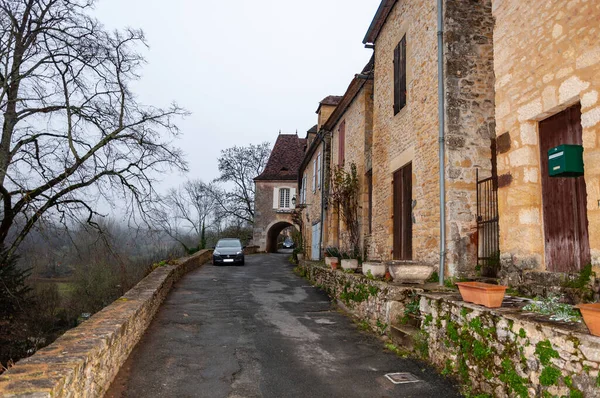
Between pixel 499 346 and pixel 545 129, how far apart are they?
257 centimetres

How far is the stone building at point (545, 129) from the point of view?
12.7ft

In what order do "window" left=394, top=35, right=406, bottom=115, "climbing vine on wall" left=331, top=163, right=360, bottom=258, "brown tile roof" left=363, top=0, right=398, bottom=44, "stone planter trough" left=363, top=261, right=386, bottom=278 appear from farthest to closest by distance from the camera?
"climbing vine on wall" left=331, top=163, right=360, bottom=258
"brown tile roof" left=363, top=0, right=398, bottom=44
"window" left=394, top=35, right=406, bottom=115
"stone planter trough" left=363, top=261, right=386, bottom=278

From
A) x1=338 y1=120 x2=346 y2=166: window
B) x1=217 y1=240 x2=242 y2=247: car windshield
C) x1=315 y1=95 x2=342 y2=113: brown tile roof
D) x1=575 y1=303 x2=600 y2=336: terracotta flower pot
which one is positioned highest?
x1=315 y1=95 x2=342 y2=113: brown tile roof

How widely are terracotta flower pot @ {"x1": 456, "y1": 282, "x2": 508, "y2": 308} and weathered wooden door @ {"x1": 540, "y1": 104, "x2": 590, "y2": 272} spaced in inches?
39.4

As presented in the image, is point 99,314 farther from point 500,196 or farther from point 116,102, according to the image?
point 116,102

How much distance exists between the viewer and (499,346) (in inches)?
144

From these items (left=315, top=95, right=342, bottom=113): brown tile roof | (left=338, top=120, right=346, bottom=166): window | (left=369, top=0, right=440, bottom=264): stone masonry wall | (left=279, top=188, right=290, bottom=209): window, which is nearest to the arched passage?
(left=279, top=188, right=290, bottom=209): window

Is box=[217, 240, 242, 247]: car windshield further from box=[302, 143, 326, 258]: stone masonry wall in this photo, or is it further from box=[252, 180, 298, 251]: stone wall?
box=[252, 180, 298, 251]: stone wall

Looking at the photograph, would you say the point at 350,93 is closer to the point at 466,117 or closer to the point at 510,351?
the point at 466,117

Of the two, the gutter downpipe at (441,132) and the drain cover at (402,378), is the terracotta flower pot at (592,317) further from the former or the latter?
the gutter downpipe at (441,132)

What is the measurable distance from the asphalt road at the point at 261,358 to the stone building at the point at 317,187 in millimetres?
8010

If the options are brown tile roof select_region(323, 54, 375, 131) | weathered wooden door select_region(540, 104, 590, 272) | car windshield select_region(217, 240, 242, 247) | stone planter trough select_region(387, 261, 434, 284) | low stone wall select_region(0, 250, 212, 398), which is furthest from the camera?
car windshield select_region(217, 240, 242, 247)

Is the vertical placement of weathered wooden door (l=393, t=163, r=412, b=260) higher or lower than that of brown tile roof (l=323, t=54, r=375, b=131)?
lower

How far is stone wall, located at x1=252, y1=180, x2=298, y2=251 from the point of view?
3309 cm
